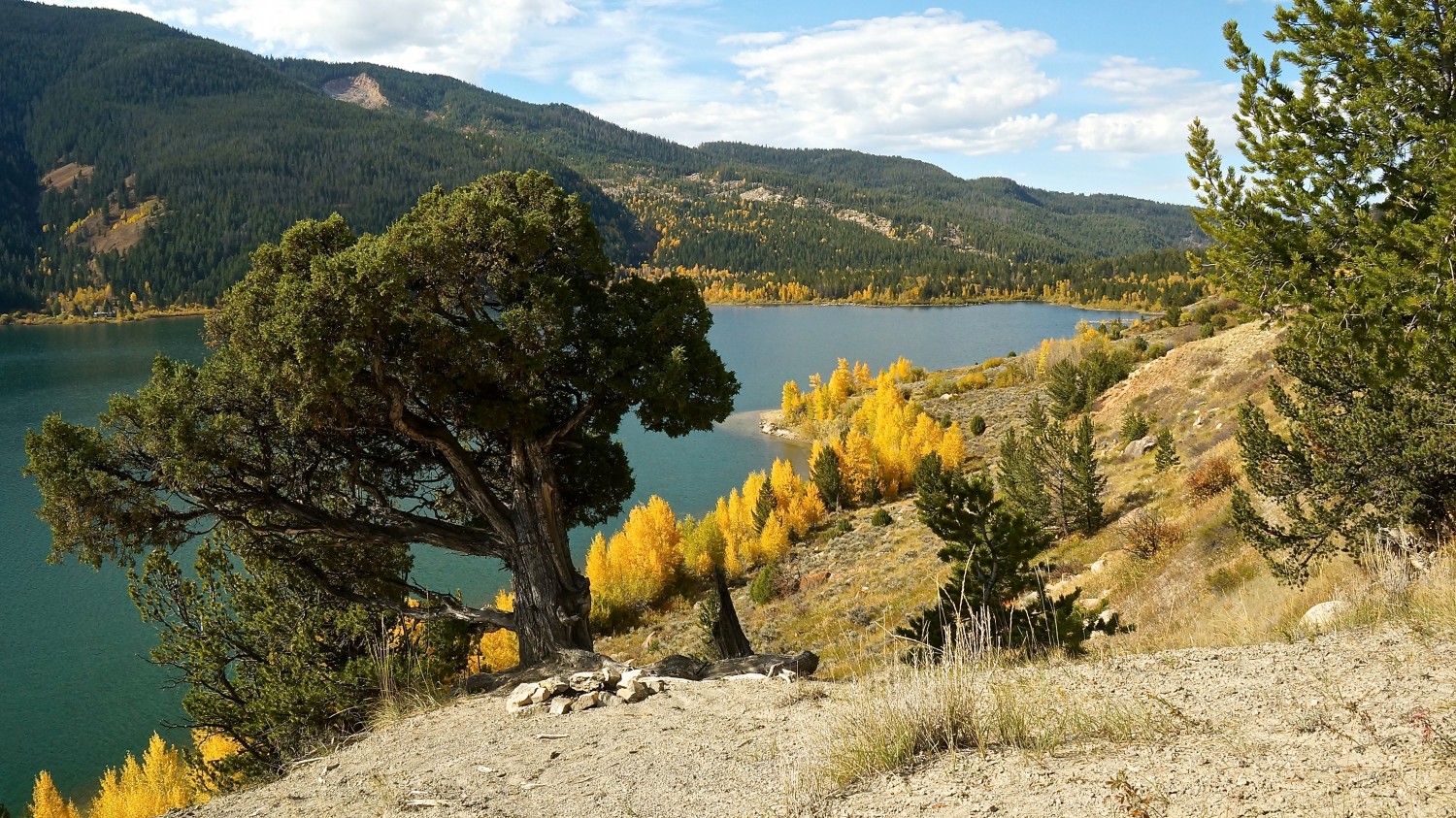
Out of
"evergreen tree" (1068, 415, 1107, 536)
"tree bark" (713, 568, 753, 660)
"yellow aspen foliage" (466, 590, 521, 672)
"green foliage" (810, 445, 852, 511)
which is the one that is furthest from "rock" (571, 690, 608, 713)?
"green foliage" (810, 445, 852, 511)

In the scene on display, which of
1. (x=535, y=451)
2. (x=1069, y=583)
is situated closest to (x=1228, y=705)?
(x=535, y=451)

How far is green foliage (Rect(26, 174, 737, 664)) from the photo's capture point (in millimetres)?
9750

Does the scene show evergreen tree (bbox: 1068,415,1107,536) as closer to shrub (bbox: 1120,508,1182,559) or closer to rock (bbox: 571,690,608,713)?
shrub (bbox: 1120,508,1182,559)

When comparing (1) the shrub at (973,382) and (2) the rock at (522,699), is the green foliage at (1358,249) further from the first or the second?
(1) the shrub at (973,382)

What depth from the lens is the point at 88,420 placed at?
170 ft

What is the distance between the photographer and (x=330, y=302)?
9.57m

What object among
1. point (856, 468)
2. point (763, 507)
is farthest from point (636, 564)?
point (856, 468)

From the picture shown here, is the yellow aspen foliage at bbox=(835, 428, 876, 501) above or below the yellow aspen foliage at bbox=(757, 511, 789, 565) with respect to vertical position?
above

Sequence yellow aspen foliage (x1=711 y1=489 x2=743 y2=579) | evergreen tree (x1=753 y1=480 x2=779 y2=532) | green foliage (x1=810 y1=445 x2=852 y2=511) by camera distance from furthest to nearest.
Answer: green foliage (x1=810 y1=445 x2=852 y2=511) < evergreen tree (x1=753 y1=480 x2=779 y2=532) < yellow aspen foliage (x1=711 y1=489 x2=743 y2=579)

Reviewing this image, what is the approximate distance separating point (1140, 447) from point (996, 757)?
1254 inches

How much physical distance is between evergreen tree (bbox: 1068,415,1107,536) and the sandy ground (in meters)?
18.6

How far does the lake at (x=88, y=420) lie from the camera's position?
2392 centimetres

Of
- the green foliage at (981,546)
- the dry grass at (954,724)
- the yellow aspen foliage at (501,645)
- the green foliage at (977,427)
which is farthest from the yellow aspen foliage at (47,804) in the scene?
the green foliage at (977,427)

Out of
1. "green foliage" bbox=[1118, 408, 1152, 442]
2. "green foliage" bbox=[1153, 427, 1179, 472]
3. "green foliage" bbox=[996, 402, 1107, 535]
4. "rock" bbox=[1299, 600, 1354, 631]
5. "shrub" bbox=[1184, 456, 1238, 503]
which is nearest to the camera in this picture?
"rock" bbox=[1299, 600, 1354, 631]
